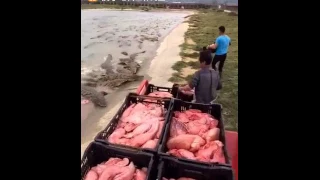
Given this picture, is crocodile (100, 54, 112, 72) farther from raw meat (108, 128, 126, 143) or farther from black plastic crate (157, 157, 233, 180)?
black plastic crate (157, 157, 233, 180)

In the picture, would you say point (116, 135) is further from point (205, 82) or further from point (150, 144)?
point (205, 82)

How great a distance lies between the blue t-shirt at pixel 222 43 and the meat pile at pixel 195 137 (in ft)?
11.6

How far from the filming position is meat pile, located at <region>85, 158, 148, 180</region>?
2.35 metres

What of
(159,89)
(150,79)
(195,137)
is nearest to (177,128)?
(195,137)

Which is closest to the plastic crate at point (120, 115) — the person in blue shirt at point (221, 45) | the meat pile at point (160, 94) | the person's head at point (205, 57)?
the meat pile at point (160, 94)

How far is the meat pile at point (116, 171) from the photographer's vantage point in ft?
7.70

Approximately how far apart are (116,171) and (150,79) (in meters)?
6.48

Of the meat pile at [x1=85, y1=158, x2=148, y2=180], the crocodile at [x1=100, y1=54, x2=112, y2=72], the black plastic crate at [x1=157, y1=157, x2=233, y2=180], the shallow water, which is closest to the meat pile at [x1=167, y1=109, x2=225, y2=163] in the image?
the black plastic crate at [x1=157, y1=157, x2=233, y2=180]

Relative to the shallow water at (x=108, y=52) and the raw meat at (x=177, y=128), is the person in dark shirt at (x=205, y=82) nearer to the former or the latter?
the raw meat at (x=177, y=128)

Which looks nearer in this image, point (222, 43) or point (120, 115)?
point (120, 115)

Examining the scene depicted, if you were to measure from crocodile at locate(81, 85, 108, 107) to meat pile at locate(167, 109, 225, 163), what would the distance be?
3.45 meters

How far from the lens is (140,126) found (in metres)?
3.11
